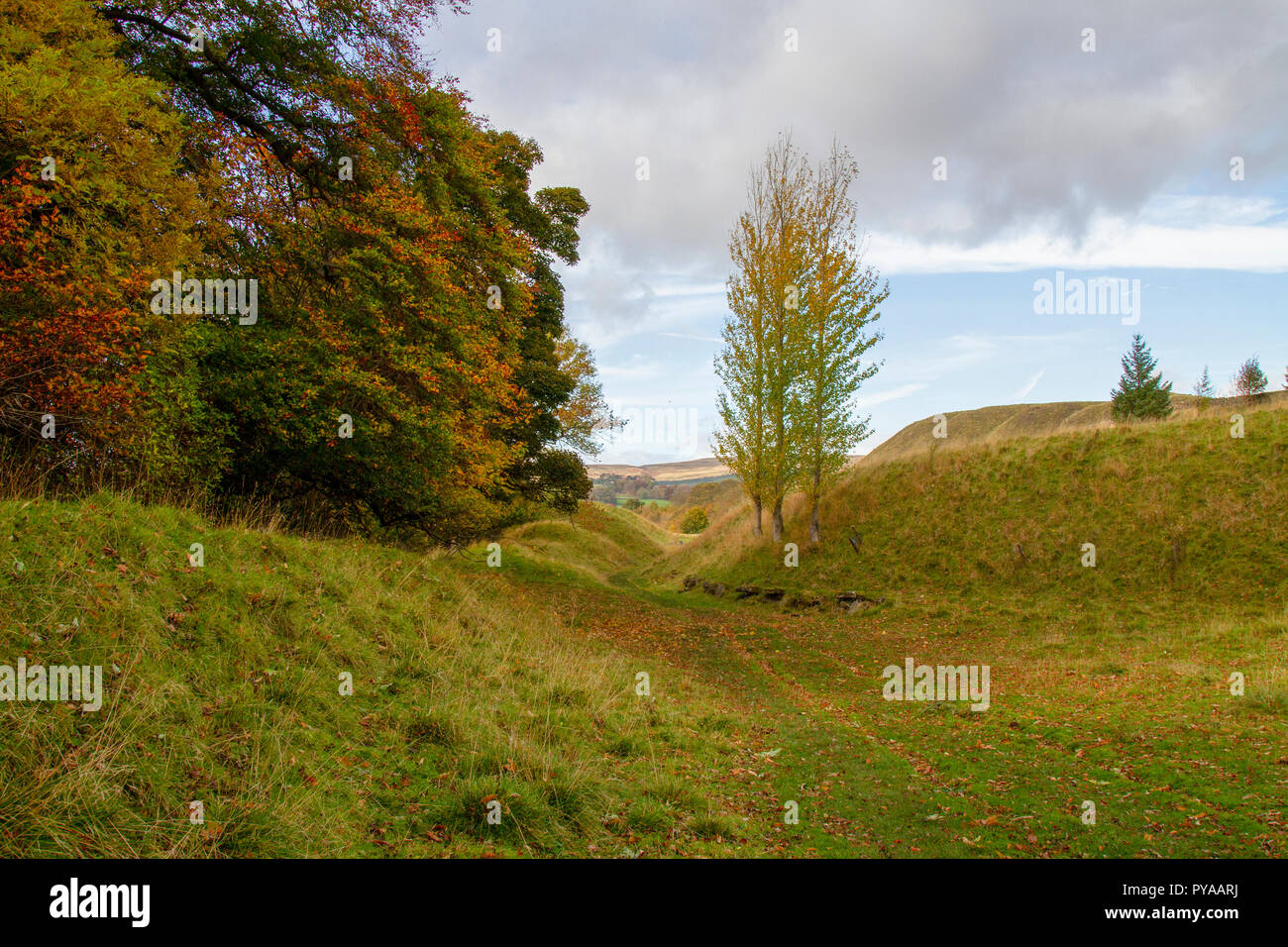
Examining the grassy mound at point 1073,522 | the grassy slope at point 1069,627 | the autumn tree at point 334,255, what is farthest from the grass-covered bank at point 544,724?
the autumn tree at point 334,255

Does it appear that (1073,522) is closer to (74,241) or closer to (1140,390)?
(74,241)

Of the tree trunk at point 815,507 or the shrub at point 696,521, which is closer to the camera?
the tree trunk at point 815,507

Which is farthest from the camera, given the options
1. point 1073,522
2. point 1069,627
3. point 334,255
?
point 1073,522

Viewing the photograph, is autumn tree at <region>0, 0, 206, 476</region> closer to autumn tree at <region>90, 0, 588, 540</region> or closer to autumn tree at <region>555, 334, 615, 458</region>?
autumn tree at <region>90, 0, 588, 540</region>

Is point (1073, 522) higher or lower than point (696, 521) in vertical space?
higher

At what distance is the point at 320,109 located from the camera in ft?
44.4

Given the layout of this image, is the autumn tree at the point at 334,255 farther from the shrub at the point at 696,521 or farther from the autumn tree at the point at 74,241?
the shrub at the point at 696,521

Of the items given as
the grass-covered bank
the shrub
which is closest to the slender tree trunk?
the grass-covered bank

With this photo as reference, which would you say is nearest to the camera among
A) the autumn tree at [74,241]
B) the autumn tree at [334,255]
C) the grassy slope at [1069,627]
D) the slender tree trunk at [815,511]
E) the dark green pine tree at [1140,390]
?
the grassy slope at [1069,627]

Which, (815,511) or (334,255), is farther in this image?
(815,511)

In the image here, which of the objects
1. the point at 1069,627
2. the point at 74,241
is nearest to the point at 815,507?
the point at 1069,627

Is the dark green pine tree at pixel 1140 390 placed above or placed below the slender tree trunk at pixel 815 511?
above
